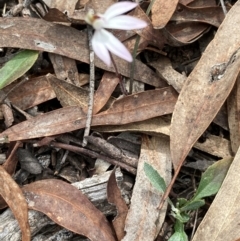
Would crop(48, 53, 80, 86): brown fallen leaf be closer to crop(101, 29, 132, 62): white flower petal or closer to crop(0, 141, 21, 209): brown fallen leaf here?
crop(0, 141, 21, 209): brown fallen leaf

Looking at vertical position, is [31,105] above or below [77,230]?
above

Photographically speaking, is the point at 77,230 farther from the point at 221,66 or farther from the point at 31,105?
the point at 221,66

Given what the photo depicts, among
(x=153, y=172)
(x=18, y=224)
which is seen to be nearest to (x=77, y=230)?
(x=18, y=224)

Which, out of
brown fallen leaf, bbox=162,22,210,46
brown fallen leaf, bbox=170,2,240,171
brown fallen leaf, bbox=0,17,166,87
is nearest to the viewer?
brown fallen leaf, bbox=170,2,240,171

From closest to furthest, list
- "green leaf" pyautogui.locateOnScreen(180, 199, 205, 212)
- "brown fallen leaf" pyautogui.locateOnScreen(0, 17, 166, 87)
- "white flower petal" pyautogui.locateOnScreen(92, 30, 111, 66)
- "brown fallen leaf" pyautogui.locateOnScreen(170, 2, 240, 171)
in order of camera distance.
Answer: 1. "white flower petal" pyautogui.locateOnScreen(92, 30, 111, 66)
2. "green leaf" pyautogui.locateOnScreen(180, 199, 205, 212)
3. "brown fallen leaf" pyautogui.locateOnScreen(170, 2, 240, 171)
4. "brown fallen leaf" pyautogui.locateOnScreen(0, 17, 166, 87)

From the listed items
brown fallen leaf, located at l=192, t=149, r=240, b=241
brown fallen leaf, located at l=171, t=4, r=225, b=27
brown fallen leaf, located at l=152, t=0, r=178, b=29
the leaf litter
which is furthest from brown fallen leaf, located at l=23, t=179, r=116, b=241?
brown fallen leaf, located at l=171, t=4, r=225, b=27

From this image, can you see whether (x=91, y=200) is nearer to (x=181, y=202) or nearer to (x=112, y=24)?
(x=181, y=202)

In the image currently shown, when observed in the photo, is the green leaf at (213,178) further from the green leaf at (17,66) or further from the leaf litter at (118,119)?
the green leaf at (17,66)

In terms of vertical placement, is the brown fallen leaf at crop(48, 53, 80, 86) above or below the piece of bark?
above
